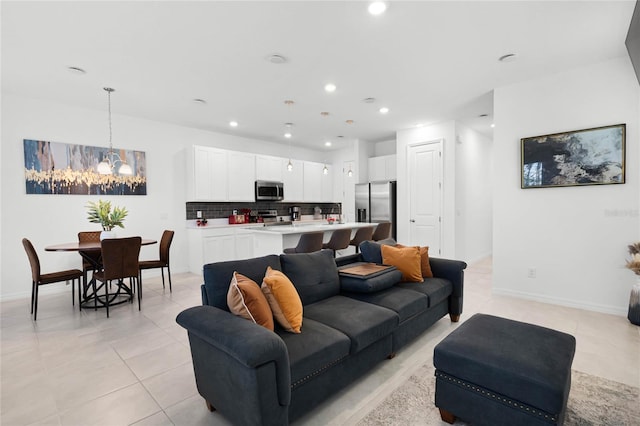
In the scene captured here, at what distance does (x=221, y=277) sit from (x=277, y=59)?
2442mm

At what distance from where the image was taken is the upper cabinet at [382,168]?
7136 millimetres

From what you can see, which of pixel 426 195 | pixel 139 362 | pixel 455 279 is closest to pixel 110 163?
pixel 139 362

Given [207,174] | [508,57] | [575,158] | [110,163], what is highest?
[508,57]

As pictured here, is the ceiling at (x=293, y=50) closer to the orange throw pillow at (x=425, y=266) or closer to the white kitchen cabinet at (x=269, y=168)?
the white kitchen cabinet at (x=269, y=168)

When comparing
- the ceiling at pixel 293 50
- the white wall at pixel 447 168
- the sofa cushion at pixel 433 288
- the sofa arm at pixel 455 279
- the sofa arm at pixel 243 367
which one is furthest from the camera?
the white wall at pixel 447 168

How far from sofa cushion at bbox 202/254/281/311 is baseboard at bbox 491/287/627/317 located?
11.9 ft

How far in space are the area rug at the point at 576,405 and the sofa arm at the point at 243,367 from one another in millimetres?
650

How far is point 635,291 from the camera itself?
3191 mm

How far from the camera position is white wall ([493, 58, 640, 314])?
3404mm

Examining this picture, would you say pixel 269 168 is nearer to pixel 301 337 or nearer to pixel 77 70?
pixel 77 70

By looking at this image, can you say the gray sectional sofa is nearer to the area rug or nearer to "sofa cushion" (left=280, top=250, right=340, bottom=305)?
"sofa cushion" (left=280, top=250, right=340, bottom=305)

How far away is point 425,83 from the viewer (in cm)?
401

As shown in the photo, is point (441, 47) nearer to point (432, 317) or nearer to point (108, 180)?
point (432, 317)

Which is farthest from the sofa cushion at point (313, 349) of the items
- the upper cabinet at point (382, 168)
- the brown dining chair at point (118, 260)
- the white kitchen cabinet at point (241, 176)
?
the upper cabinet at point (382, 168)
